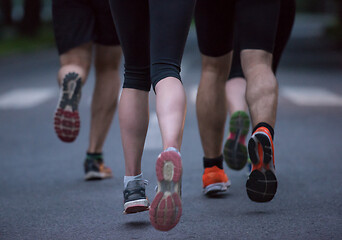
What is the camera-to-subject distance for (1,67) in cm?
1585

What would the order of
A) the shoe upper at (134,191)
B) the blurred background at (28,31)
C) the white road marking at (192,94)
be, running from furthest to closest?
the blurred background at (28,31) < the white road marking at (192,94) < the shoe upper at (134,191)

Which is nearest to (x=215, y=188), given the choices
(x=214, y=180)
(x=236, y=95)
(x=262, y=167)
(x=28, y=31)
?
(x=214, y=180)

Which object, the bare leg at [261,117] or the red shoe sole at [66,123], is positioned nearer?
the bare leg at [261,117]

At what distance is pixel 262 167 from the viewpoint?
3.09 m

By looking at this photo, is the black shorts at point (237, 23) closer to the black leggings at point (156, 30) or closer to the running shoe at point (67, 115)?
the black leggings at point (156, 30)

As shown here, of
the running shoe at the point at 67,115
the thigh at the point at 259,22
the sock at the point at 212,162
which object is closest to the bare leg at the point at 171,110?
the thigh at the point at 259,22

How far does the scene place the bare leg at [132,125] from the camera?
3238mm

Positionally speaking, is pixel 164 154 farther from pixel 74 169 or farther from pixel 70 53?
pixel 74 169

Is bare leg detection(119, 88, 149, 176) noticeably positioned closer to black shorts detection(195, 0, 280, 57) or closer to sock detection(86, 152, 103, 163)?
black shorts detection(195, 0, 280, 57)

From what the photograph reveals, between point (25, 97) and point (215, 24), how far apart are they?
665 centimetres

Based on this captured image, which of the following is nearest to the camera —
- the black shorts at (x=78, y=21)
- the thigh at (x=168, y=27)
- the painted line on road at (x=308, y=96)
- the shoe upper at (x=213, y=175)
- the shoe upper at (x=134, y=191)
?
the thigh at (x=168, y=27)

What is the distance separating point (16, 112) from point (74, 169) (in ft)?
11.5

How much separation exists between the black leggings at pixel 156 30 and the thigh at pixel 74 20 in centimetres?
125

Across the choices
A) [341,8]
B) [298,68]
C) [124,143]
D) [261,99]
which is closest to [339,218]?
[261,99]
